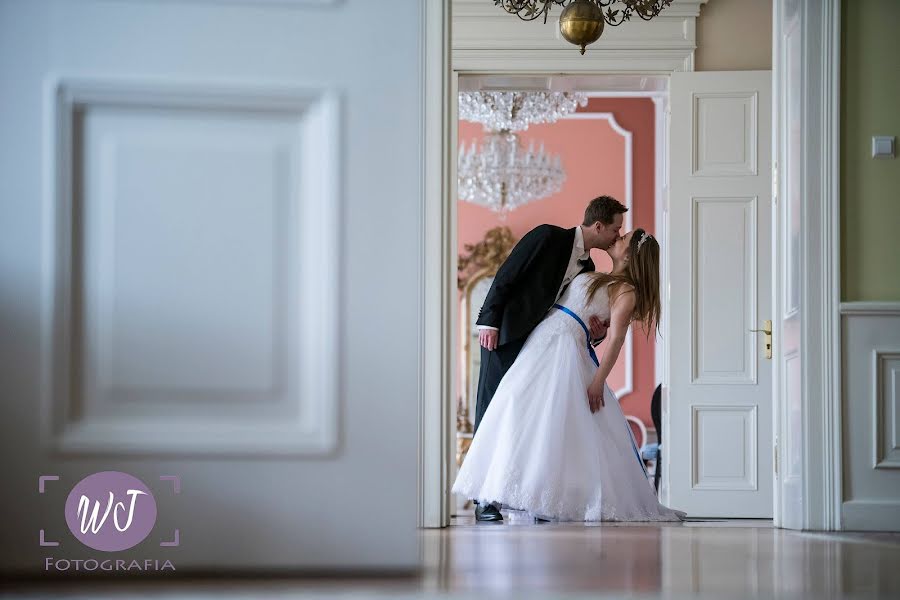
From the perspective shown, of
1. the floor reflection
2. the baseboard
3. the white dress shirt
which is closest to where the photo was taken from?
the floor reflection

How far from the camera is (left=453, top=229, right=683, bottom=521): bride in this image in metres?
4.32

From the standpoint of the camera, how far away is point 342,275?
1.30 meters

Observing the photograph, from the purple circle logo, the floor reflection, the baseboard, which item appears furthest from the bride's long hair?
the purple circle logo

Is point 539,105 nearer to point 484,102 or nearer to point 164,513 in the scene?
point 484,102

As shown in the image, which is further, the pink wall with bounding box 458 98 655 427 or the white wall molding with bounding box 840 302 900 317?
the pink wall with bounding box 458 98 655 427

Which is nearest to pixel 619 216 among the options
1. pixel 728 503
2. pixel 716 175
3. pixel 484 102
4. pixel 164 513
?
pixel 716 175

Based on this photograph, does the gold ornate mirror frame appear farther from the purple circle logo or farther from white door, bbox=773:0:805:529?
the purple circle logo

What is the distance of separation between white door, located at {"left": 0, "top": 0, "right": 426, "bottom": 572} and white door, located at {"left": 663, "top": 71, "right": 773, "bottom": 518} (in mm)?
4414

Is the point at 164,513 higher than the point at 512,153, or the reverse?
the point at 512,153

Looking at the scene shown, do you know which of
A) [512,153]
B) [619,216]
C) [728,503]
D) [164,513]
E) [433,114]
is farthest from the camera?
[512,153]

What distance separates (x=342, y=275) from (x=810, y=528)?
8.81 feet

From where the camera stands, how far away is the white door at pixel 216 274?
1242mm

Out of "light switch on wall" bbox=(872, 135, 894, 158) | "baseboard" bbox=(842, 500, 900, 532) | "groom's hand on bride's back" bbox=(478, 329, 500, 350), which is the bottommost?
"baseboard" bbox=(842, 500, 900, 532)

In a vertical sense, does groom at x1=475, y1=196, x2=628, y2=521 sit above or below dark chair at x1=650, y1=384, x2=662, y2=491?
above
